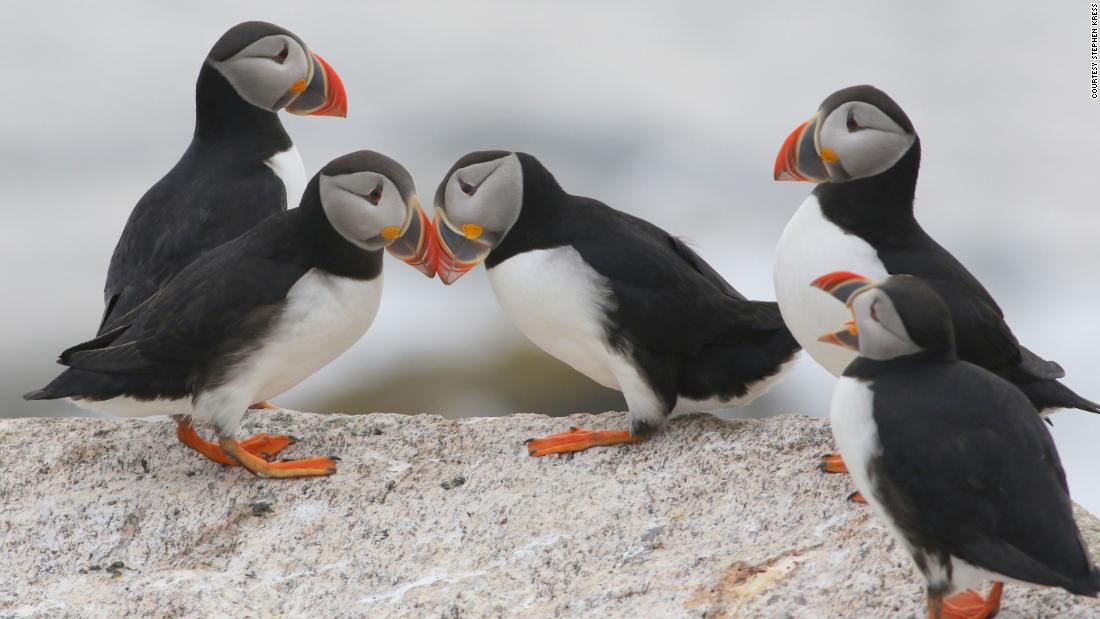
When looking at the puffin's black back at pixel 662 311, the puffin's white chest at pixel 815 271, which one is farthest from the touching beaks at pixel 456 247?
the puffin's white chest at pixel 815 271

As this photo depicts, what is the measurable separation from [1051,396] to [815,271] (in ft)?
2.64

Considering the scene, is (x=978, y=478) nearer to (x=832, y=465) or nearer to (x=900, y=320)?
(x=900, y=320)

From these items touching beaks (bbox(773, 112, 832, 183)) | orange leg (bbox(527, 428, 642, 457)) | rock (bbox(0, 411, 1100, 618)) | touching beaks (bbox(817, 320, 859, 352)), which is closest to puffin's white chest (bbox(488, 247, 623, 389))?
orange leg (bbox(527, 428, 642, 457))

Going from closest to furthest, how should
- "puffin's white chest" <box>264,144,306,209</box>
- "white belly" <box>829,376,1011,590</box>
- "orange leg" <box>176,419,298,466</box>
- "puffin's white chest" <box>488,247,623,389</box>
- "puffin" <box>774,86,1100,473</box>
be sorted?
"white belly" <box>829,376,1011,590</box> < "puffin" <box>774,86,1100,473</box> < "puffin's white chest" <box>488,247,623,389</box> < "orange leg" <box>176,419,298,466</box> < "puffin's white chest" <box>264,144,306,209</box>

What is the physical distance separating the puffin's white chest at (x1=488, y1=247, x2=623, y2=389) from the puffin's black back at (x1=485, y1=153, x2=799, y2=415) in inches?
1.4

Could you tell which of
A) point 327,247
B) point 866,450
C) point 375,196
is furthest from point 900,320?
point 327,247

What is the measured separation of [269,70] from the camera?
5.92 metres

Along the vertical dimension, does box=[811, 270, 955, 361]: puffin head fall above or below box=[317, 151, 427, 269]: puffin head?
below

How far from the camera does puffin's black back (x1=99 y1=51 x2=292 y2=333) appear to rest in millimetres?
5512

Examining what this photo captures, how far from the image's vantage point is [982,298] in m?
4.51

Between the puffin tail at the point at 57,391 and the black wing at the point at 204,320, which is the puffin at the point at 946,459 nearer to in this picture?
the black wing at the point at 204,320

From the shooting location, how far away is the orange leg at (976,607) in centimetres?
373

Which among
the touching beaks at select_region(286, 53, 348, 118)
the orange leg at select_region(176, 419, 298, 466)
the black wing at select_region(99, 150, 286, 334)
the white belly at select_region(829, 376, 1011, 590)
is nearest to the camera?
the white belly at select_region(829, 376, 1011, 590)

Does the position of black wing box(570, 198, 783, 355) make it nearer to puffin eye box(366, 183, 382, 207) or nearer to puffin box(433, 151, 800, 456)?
puffin box(433, 151, 800, 456)
